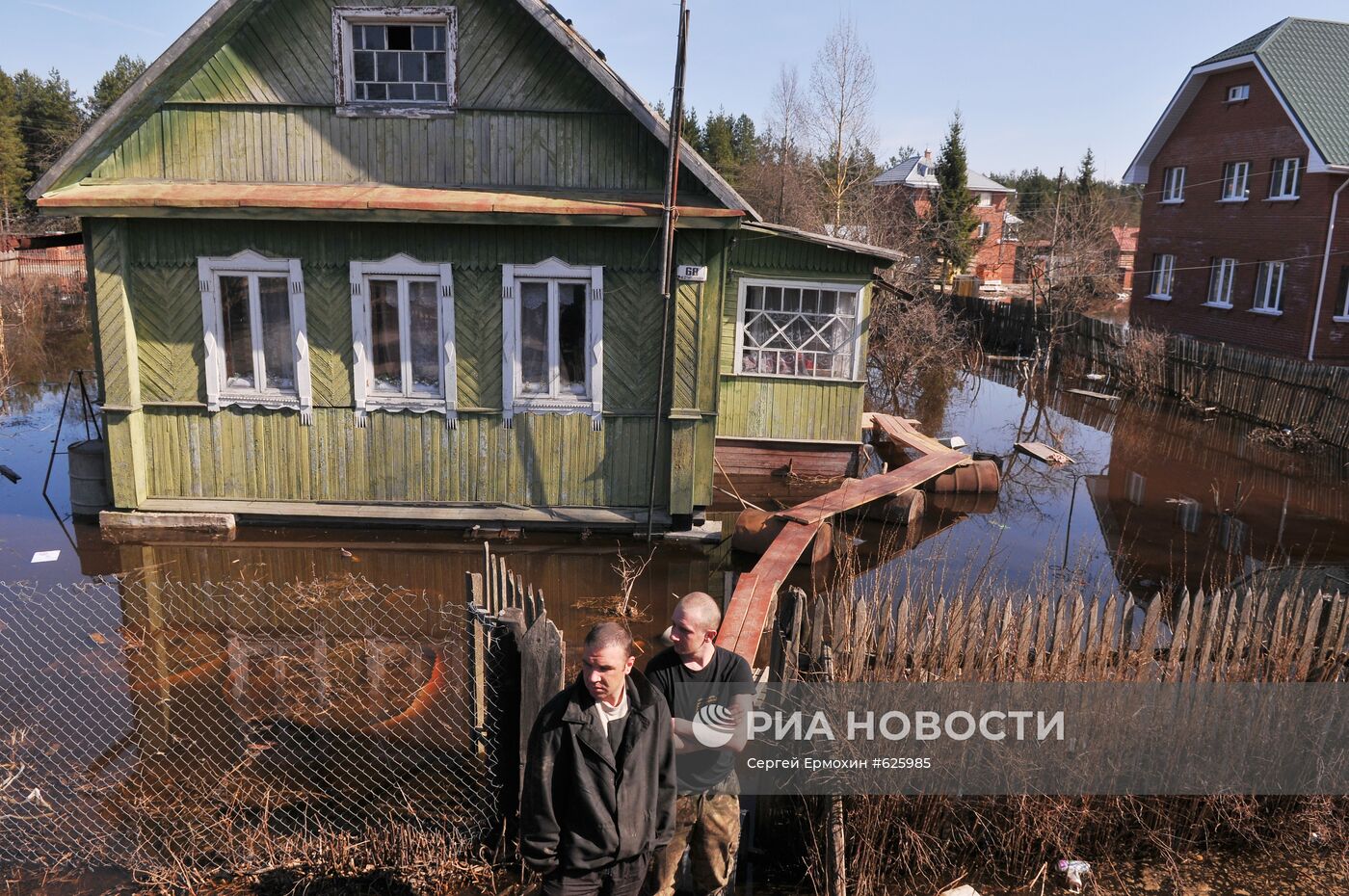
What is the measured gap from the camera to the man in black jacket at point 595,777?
366 cm

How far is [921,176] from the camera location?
161 feet

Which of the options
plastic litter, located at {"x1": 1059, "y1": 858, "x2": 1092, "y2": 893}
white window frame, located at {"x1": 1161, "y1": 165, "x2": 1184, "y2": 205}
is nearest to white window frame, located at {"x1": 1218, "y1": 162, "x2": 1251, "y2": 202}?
white window frame, located at {"x1": 1161, "y1": 165, "x2": 1184, "y2": 205}

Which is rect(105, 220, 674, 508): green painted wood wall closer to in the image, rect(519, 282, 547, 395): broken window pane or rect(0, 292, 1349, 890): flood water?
rect(519, 282, 547, 395): broken window pane

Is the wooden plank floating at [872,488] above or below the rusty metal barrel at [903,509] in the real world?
above

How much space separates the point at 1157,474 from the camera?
1470 centimetres

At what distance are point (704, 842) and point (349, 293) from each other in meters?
7.86

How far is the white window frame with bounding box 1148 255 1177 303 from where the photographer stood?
27719 mm

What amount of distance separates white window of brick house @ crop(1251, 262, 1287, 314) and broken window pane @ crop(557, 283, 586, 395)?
64.1ft

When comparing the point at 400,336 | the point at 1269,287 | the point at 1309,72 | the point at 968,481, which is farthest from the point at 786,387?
the point at 1309,72

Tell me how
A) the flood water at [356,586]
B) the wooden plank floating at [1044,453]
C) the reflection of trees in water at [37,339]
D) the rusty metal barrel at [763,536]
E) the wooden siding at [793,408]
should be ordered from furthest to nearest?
the reflection of trees in water at [37,339], the wooden plank floating at [1044,453], the wooden siding at [793,408], the rusty metal barrel at [763,536], the flood water at [356,586]

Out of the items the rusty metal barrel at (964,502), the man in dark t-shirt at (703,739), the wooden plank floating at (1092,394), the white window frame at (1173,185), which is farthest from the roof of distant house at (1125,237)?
the man in dark t-shirt at (703,739)

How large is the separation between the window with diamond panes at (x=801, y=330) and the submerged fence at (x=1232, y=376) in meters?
9.00

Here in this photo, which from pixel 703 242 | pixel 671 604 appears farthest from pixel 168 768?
pixel 703 242

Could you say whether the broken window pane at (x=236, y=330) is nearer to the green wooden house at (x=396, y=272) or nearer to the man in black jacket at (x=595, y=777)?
the green wooden house at (x=396, y=272)
